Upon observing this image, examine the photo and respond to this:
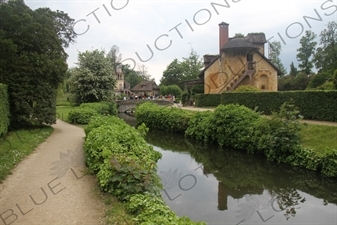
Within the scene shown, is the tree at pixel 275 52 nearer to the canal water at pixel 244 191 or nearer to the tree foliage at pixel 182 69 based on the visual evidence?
the tree foliage at pixel 182 69

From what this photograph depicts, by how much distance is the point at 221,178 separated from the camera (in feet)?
42.0

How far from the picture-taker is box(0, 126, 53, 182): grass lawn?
1042cm

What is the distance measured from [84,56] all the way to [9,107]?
68.7 feet

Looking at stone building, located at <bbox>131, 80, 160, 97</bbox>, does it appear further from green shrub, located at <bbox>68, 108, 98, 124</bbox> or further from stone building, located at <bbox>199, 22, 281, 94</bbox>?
green shrub, located at <bbox>68, 108, 98, 124</bbox>

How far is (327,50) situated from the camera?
52.8m

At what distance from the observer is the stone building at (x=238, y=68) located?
38.4 m

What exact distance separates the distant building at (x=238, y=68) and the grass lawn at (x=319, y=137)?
2251 centimetres

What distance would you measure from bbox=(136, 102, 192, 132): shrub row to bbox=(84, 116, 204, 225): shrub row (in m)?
14.6

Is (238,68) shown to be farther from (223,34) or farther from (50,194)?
(50,194)

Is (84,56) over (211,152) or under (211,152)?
over

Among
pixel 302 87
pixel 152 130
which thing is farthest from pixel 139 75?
pixel 152 130

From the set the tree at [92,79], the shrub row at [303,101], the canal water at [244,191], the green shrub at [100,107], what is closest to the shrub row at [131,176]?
the canal water at [244,191]

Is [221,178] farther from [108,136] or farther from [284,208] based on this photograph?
[108,136]

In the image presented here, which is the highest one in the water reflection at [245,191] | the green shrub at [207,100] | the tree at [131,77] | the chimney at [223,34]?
the chimney at [223,34]
